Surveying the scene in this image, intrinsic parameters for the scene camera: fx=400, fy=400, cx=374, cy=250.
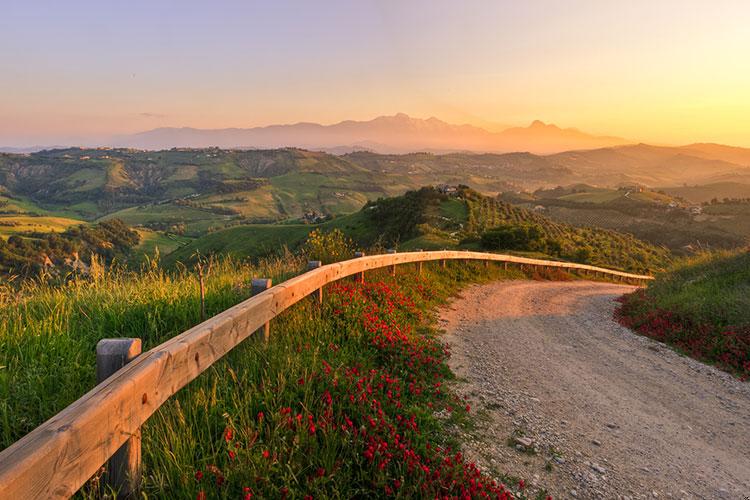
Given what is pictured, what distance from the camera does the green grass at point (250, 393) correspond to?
3.02 m

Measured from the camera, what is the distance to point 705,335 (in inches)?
370

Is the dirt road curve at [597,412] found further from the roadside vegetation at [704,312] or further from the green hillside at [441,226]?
the green hillside at [441,226]

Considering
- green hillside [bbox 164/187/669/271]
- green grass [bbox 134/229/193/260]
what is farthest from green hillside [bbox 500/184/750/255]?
green grass [bbox 134/229/193/260]

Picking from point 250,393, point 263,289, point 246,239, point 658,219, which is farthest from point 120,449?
point 658,219

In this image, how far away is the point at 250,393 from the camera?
12.1 ft

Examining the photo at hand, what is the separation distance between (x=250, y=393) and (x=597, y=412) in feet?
16.0

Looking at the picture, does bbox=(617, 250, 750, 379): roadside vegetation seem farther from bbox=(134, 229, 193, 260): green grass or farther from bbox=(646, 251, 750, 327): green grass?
bbox=(134, 229, 193, 260): green grass

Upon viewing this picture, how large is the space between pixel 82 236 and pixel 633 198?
19324cm

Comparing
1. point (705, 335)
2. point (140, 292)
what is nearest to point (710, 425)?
point (705, 335)

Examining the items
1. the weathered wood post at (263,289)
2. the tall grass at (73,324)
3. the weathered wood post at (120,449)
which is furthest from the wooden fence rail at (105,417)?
the tall grass at (73,324)

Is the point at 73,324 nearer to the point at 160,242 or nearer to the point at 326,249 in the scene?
the point at 326,249

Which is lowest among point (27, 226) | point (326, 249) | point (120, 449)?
point (27, 226)

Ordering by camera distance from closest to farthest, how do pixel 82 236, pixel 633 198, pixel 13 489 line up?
pixel 13 489, pixel 82 236, pixel 633 198

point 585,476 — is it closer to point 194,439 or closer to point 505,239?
point 194,439
